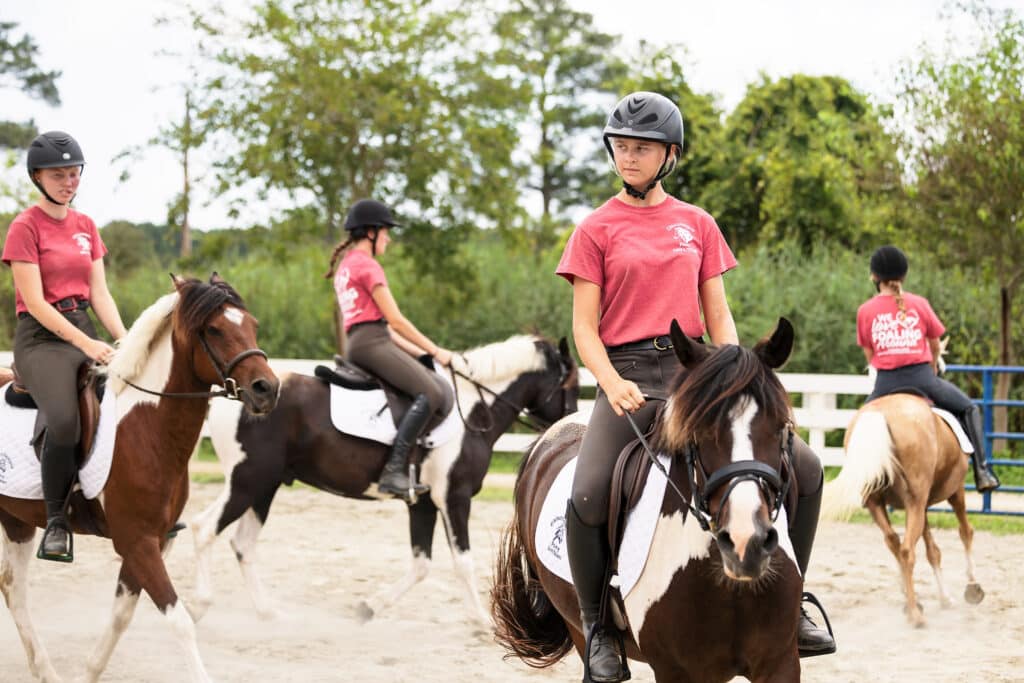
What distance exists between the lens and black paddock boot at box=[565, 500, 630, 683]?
3789 mm

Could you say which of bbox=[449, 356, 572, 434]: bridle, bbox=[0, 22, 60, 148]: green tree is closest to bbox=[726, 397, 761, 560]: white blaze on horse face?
bbox=[449, 356, 572, 434]: bridle

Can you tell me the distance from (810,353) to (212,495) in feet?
27.5

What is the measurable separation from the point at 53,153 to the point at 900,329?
5808 millimetres

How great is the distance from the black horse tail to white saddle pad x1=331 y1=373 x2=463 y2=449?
296cm

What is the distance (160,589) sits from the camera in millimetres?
5125

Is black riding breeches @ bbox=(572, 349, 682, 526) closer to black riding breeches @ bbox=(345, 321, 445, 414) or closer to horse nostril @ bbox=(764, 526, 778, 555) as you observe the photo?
horse nostril @ bbox=(764, 526, 778, 555)

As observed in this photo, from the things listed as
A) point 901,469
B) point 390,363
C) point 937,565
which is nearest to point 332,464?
point 390,363

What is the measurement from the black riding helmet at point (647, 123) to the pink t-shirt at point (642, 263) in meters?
0.14

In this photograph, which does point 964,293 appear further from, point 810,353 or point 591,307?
point 591,307

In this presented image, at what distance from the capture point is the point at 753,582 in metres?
3.32

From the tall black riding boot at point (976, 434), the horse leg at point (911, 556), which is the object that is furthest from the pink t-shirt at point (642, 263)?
the tall black riding boot at point (976, 434)

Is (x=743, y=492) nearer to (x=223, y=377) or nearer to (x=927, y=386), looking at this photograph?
(x=223, y=377)

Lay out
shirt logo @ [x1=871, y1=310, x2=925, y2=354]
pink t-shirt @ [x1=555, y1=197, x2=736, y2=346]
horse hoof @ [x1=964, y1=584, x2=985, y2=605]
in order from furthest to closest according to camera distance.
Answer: shirt logo @ [x1=871, y1=310, x2=925, y2=354] < horse hoof @ [x1=964, y1=584, x2=985, y2=605] < pink t-shirt @ [x1=555, y1=197, x2=736, y2=346]

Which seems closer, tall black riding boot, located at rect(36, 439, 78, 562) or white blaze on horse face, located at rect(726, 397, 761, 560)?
white blaze on horse face, located at rect(726, 397, 761, 560)
